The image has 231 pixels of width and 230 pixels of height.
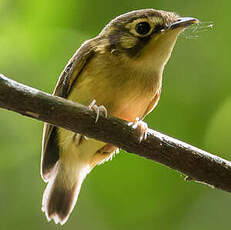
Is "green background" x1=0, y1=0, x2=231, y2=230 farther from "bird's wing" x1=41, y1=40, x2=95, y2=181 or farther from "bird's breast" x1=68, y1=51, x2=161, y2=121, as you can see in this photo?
"bird's breast" x1=68, y1=51, x2=161, y2=121

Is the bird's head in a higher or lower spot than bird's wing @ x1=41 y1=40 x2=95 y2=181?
higher

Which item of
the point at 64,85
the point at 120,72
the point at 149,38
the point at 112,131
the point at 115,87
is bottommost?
the point at 112,131

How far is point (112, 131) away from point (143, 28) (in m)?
1.10

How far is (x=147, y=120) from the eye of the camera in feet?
15.3

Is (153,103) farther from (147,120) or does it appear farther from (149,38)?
(149,38)

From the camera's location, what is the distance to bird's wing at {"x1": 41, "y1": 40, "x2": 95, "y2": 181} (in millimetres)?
4082

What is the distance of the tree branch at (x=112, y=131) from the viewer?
119 inches

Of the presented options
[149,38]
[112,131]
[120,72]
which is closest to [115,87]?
[120,72]

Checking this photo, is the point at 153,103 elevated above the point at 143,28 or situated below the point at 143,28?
below

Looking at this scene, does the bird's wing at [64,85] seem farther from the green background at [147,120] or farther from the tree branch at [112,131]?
the tree branch at [112,131]

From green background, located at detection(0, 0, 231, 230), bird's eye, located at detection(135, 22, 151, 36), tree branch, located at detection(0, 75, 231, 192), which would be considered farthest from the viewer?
green background, located at detection(0, 0, 231, 230)

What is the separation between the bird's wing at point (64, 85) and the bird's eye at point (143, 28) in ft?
1.17

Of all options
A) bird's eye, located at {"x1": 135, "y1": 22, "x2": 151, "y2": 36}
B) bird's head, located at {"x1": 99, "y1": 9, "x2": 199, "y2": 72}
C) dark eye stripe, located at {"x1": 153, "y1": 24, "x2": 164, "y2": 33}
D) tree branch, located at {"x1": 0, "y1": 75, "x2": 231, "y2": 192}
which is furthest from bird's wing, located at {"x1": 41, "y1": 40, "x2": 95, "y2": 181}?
tree branch, located at {"x1": 0, "y1": 75, "x2": 231, "y2": 192}

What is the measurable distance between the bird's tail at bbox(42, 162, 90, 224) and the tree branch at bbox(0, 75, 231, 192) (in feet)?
4.59
